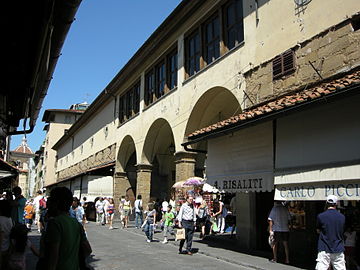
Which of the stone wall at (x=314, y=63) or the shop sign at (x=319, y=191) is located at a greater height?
the stone wall at (x=314, y=63)

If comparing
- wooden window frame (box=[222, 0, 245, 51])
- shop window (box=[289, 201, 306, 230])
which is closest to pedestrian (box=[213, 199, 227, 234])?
shop window (box=[289, 201, 306, 230])

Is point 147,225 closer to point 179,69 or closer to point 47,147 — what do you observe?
point 179,69

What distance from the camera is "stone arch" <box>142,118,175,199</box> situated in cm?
2120

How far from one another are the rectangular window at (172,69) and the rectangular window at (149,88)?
6.86ft

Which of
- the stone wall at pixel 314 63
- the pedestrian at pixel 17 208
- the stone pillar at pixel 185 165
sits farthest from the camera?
the stone pillar at pixel 185 165

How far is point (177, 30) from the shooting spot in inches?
698

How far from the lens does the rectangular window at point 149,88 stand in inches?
836

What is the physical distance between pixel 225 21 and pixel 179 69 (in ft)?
12.7

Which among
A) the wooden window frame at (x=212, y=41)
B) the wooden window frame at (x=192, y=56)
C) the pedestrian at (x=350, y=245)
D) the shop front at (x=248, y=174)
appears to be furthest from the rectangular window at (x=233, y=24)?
the pedestrian at (x=350, y=245)

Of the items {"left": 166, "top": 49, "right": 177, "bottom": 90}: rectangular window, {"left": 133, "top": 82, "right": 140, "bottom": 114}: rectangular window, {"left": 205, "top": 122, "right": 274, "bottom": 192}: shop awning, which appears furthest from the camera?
{"left": 133, "top": 82, "right": 140, "bottom": 114}: rectangular window

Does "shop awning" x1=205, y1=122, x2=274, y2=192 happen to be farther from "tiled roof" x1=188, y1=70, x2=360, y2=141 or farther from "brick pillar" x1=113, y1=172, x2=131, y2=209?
"brick pillar" x1=113, y1=172, x2=131, y2=209

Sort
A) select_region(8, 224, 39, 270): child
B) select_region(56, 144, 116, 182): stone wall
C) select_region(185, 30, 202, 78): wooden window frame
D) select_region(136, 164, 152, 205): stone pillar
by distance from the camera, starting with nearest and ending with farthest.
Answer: select_region(8, 224, 39, 270): child
select_region(185, 30, 202, 78): wooden window frame
select_region(136, 164, 152, 205): stone pillar
select_region(56, 144, 116, 182): stone wall

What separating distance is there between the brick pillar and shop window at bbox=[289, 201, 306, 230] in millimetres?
16540

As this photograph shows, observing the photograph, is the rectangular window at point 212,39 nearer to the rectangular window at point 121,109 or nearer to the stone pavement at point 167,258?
the stone pavement at point 167,258
